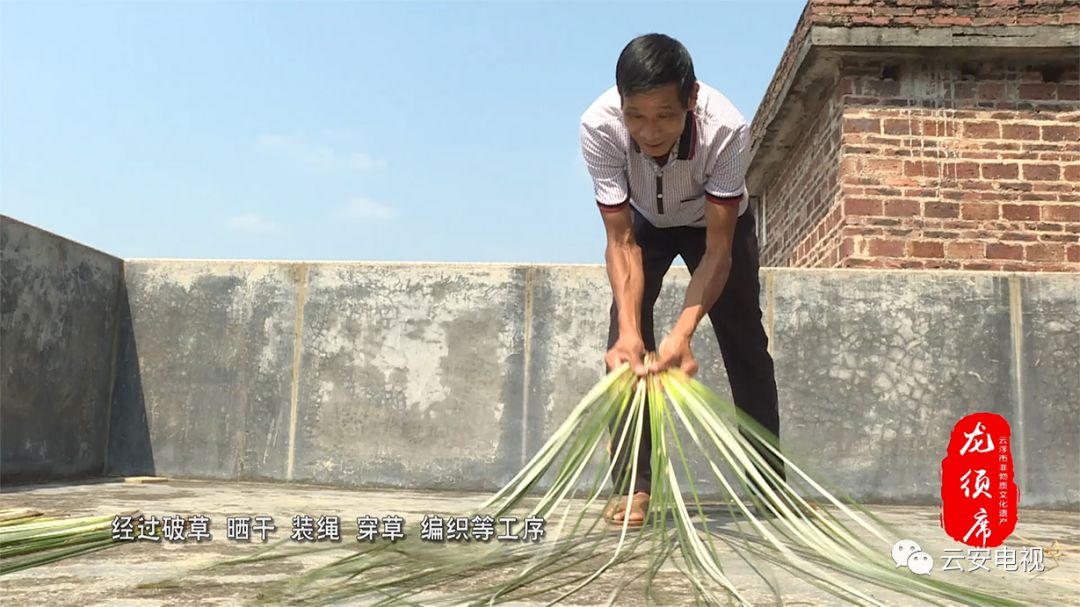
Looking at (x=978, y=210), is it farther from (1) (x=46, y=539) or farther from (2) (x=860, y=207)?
(1) (x=46, y=539)

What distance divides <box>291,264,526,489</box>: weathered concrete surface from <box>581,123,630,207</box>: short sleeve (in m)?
1.76

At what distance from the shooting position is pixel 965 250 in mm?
5145

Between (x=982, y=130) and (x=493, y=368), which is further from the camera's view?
(x=982, y=130)

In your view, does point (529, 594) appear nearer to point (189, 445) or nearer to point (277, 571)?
point (277, 571)

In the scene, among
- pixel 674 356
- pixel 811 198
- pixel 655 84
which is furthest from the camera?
pixel 811 198

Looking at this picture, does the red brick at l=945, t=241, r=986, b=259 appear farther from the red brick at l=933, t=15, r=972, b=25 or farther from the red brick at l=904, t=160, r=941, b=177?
the red brick at l=933, t=15, r=972, b=25

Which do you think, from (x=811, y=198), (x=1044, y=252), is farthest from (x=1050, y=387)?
(x=811, y=198)

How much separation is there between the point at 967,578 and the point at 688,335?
82 cm

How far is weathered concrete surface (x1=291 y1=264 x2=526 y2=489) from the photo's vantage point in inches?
161

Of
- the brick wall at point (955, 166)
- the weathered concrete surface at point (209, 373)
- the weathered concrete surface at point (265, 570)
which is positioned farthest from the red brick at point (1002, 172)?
the weathered concrete surface at point (209, 373)

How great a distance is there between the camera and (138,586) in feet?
4.89

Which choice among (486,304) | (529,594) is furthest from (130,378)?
(529,594)

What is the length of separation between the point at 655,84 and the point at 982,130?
4176 mm

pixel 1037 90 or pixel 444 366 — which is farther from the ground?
pixel 1037 90
